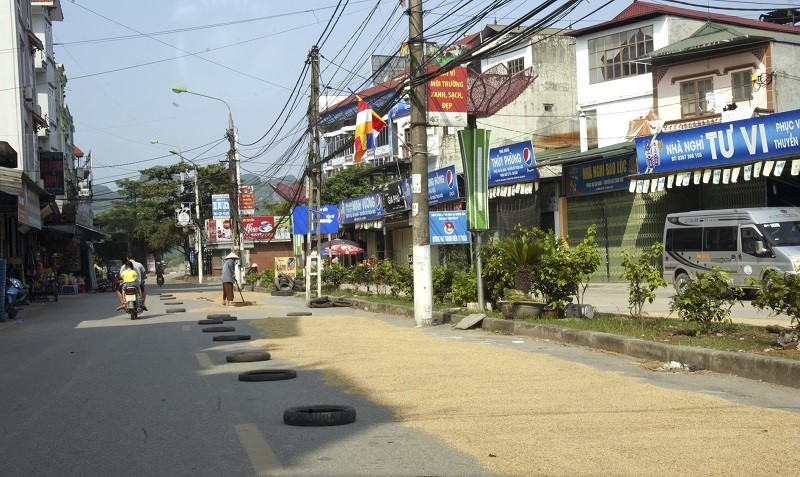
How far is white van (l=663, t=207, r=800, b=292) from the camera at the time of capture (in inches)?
835

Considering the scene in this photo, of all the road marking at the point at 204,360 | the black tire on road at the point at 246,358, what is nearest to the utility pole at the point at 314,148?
the road marking at the point at 204,360

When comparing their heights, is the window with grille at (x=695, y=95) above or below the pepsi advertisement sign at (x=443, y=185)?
above

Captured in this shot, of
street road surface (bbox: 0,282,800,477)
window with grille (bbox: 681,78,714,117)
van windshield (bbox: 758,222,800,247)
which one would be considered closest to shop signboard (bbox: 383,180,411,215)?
window with grille (bbox: 681,78,714,117)

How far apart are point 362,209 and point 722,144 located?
97.3 feet

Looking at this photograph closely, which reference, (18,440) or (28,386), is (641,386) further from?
(28,386)

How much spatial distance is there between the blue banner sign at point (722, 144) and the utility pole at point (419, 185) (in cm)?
1132

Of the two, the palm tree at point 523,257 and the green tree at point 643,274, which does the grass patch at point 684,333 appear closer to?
the green tree at point 643,274

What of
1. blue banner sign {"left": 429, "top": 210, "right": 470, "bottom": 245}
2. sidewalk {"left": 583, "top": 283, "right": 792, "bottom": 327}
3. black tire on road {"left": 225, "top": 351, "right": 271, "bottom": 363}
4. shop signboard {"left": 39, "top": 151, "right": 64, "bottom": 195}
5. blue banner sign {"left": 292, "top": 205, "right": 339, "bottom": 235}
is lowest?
sidewalk {"left": 583, "top": 283, "right": 792, "bottom": 327}

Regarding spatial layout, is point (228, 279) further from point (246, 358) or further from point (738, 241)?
point (246, 358)

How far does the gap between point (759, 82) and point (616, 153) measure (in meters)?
5.48

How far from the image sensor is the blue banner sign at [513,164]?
34969 millimetres

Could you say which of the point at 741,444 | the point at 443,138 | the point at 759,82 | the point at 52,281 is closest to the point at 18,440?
the point at 741,444

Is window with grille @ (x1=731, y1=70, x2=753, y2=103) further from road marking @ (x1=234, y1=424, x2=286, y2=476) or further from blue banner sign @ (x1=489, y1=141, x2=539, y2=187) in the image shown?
road marking @ (x1=234, y1=424, x2=286, y2=476)

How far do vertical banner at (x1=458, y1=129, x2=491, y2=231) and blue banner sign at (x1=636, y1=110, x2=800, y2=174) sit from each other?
1032cm
